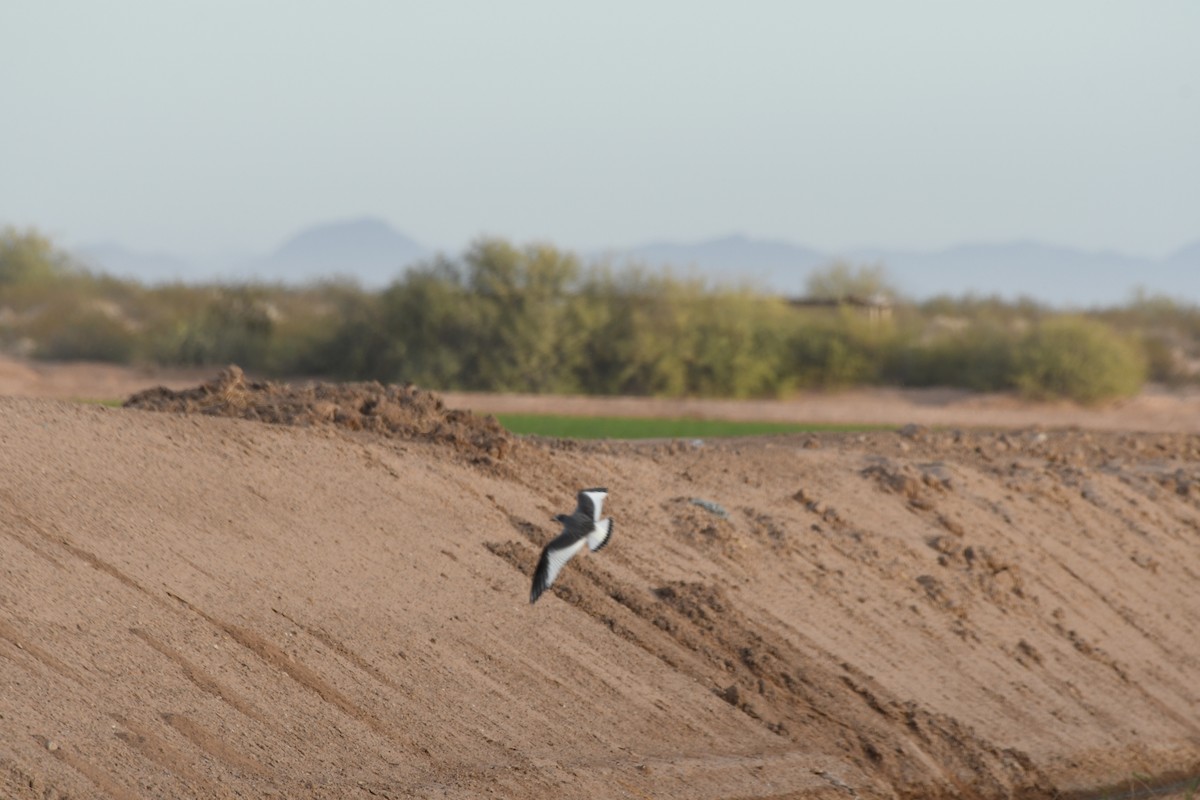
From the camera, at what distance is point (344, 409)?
12531 millimetres

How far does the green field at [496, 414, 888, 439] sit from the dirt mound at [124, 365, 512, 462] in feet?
31.0

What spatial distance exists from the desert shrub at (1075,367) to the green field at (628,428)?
12.0m

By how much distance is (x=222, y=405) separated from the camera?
1247 centimetres

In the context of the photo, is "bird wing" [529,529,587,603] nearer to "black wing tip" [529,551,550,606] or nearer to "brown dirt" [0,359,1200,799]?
"black wing tip" [529,551,550,606]

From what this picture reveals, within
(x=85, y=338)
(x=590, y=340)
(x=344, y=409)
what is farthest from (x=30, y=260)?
(x=344, y=409)

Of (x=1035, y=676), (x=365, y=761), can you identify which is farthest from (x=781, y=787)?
(x=1035, y=676)

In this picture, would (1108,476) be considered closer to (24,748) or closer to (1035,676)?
(1035,676)

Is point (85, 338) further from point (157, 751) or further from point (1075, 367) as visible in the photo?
point (157, 751)

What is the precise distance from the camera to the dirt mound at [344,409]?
12.3 meters

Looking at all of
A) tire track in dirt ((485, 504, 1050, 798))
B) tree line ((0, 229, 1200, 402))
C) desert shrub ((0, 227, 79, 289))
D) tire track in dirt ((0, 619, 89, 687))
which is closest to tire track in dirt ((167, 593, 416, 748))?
tire track in dirt ((0, 619, 89, 687))

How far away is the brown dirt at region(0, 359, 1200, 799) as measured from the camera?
26.2ft

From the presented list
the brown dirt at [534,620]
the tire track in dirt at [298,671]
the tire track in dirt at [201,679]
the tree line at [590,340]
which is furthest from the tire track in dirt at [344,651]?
the tree line at [590,340]

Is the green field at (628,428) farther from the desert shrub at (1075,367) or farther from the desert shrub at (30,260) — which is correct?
the desert shrub at (30,260)

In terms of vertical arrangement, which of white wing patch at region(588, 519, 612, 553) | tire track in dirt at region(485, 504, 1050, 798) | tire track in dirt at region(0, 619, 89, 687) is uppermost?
white wing patch at region(588, 519, 612, 553)
